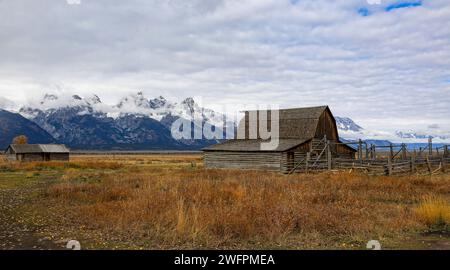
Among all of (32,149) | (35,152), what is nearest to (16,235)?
(35,152)

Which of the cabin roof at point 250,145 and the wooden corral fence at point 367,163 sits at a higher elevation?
the cabin roof at point 250,145

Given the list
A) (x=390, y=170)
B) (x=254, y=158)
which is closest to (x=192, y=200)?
(x=390, y=170)

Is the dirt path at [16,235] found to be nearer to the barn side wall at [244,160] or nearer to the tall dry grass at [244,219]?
the tall dry grass at [244,219]

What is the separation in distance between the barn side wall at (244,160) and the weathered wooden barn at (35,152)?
147 feet

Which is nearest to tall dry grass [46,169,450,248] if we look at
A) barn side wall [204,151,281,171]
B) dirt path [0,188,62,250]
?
dirt path [0,188,62,250]

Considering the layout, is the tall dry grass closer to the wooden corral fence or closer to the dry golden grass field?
the dry golden grass field

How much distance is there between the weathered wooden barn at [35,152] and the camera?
7031 cm

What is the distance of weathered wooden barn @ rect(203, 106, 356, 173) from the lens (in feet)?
116

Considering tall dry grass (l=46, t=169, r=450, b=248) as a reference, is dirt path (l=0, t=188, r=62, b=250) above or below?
→ below

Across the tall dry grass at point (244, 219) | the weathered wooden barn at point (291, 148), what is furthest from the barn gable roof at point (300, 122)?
the tall dry grass at point (244, 219)

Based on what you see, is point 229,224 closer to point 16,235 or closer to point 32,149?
point 16,235

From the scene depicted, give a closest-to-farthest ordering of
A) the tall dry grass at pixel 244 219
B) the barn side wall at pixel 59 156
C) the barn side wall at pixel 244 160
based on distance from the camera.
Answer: the tall dry grass at pixel 244 219, the barn side wall at pixel 244 160, the barn side wall at pixel 59 156

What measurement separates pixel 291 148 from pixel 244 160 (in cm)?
530

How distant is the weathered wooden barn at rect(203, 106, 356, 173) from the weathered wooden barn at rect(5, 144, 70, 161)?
147ft
